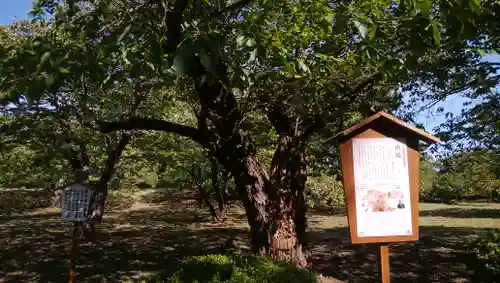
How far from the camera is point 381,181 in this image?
462 centimetres

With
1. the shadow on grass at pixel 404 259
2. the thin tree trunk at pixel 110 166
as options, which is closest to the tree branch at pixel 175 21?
the shadow on grass at pixel 404 259

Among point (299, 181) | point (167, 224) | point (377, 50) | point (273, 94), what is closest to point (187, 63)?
point (377, 50)

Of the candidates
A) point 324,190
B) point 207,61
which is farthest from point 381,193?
point 324,190

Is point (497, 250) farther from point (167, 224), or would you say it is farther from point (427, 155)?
point (167, 224)

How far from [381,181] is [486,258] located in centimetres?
304

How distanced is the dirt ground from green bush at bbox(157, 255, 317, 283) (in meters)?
3.43

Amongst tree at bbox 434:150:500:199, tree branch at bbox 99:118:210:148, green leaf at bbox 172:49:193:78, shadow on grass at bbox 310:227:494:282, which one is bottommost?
shadow on grass at bbox 310:227:494:282

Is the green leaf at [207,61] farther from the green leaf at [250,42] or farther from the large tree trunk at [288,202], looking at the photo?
the large tree trunk at [288,202]

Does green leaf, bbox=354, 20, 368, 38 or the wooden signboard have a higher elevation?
green leaf, bbox=354, 20, 368, 38

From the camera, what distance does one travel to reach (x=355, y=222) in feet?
15.0

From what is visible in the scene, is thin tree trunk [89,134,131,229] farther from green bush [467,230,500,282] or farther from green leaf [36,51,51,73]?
green leaf [36,51,51,73]

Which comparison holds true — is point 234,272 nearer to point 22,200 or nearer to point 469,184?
point 22,200

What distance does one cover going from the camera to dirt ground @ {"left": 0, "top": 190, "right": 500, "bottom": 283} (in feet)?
27.9

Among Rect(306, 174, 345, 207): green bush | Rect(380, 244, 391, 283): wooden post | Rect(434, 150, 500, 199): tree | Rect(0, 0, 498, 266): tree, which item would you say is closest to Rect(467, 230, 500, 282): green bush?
Rect(0, 0, 498, 266): tree
